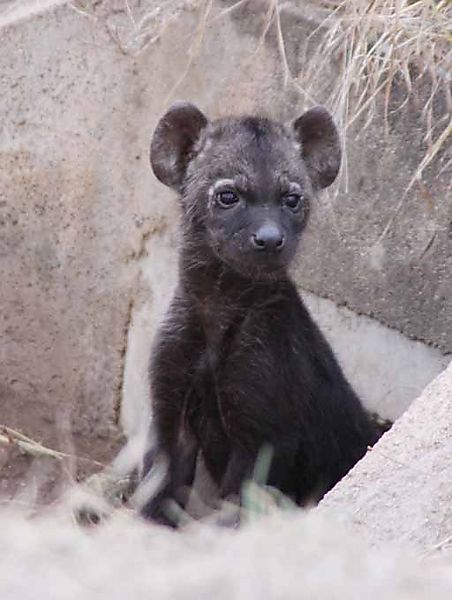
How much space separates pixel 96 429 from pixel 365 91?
2.22 metres

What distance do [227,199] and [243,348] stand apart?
1.75 ft

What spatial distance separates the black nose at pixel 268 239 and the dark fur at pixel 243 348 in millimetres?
18

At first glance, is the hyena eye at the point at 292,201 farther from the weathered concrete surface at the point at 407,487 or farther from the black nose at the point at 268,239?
the weathered concrete surface at the point at 407,487

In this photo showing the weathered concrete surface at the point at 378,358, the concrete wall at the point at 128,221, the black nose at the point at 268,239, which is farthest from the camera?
the weathered concrete surface at the point at 378,358

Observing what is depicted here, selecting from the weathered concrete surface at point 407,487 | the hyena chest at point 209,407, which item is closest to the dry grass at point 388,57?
the hyena chest at point 209,407

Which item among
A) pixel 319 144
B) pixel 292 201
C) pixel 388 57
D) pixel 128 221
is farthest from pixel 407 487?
pixel 128 221

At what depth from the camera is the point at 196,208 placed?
5449 millimetres

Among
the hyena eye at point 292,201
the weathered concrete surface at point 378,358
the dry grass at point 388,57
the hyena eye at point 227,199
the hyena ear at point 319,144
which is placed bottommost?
the weathered concrete surface at point 378,358

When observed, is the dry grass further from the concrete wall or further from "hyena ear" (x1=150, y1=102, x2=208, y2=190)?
"hyena ear" (x1=150, y1=102, x2=208, y2=190)

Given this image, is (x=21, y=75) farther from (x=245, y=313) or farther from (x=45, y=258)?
(x=245, y=313)

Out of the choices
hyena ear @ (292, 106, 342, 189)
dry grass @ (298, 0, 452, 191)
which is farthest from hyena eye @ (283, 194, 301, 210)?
dry grass @ (298, 0, 452, 191)

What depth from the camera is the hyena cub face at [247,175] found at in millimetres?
5156

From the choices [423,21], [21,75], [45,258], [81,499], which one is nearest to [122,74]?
[21,75]

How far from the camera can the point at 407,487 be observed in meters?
4.18
